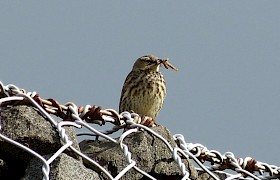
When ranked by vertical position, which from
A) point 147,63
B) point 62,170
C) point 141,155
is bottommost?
point 62,170

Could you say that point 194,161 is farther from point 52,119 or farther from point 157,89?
point 157,89

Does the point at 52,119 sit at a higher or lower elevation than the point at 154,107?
lower

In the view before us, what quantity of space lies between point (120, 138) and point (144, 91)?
5798mm

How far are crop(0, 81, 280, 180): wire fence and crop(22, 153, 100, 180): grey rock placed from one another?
34 mm

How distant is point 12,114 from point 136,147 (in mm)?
772

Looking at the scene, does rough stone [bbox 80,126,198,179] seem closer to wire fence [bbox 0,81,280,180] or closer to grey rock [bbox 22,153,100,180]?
wire fence [bbox 0,81,280,180]

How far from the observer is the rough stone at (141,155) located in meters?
3.77

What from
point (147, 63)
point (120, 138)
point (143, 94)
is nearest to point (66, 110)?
point (120, 138)

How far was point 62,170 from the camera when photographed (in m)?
3.20

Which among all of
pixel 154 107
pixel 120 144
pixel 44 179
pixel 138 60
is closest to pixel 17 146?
pixel 44 179

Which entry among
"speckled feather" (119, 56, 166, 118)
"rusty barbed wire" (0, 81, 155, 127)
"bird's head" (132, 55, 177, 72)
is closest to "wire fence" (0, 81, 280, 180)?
"rusty barbed wire" (0, 81, 155, 127)

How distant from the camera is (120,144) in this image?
361 cm

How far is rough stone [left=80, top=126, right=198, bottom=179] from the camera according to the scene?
377 cm

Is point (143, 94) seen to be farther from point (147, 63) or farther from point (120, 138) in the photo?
point (120, 138)
